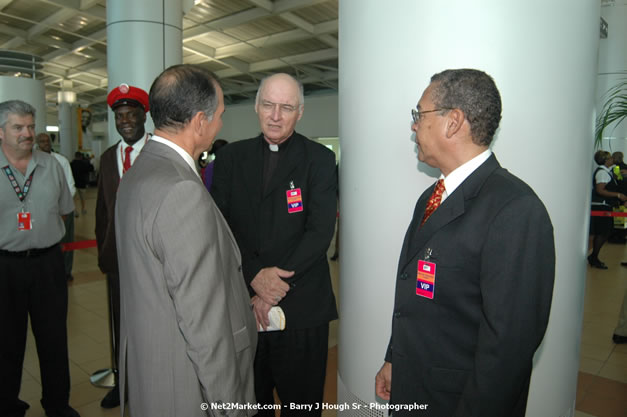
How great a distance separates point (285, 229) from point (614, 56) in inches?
370

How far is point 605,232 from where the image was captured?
22.7ft

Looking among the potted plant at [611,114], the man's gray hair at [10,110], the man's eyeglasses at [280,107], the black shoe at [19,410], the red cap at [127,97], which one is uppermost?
the potted plant at [611,114]

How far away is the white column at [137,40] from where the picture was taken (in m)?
4.17

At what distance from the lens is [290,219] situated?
200cm

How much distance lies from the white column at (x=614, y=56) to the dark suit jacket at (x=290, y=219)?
8.68m

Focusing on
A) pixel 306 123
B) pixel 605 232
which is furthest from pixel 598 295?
pixel 306 123

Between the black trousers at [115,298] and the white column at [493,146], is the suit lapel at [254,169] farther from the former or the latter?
the black trousers at [115,298]

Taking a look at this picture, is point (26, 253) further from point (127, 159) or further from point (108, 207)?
point (127, 159)

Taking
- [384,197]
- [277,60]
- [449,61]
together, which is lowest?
[384,197]

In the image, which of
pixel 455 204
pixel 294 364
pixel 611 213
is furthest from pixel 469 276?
pixel 611 213

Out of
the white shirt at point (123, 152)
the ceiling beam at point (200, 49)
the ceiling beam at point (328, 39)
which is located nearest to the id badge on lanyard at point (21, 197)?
the white shirt at point (123, 152)

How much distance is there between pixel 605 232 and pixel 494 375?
7.25 metres

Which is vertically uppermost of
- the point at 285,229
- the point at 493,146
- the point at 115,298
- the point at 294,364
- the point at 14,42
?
the point at 14,42

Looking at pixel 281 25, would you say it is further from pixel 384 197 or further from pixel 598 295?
pixel 384 197
